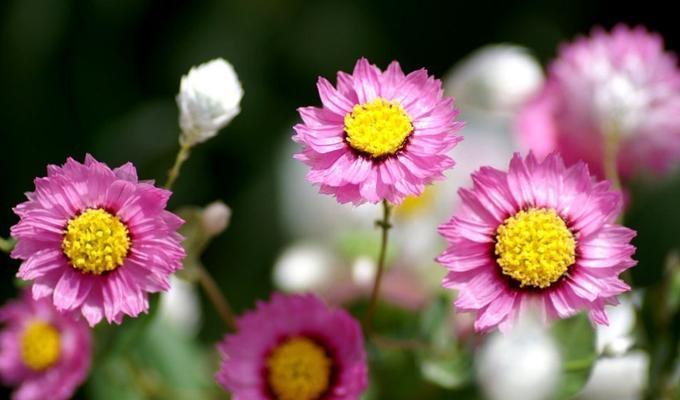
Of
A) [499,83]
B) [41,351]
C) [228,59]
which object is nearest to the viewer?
[41,351]

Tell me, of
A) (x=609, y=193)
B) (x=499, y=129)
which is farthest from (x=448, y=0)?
(x=609, y=193)

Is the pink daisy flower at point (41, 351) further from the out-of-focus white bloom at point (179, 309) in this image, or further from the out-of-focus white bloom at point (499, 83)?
the out-of-focus white bloom at point (499, 83)

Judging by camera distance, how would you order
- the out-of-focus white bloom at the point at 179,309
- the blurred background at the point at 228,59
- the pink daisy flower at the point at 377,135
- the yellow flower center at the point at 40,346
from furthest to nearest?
the blurred background at the point at 228,59 → the out-of-focus white bloom at the point at 179,309 → the yellow flower center at the point at 40,346 → the pink daisy flower at the point at 377,135

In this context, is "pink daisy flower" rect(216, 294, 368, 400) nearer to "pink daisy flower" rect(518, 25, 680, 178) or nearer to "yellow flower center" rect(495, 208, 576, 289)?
"yellow flower center" rect(495, 208, 576, 289)

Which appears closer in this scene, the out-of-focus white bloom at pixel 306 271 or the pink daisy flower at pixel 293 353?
the pink daisy flower at pixel 293 353

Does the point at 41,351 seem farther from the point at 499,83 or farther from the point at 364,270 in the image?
the point at 499,83

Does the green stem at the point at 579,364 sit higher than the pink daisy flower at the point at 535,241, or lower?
lower

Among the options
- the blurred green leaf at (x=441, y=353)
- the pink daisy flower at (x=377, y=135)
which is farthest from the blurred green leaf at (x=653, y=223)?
the pink daisy flower at (x=377, y=135)

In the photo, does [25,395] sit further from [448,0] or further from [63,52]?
[448,0]

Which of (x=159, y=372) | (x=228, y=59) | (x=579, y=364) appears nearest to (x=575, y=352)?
(x=579, y=364)
